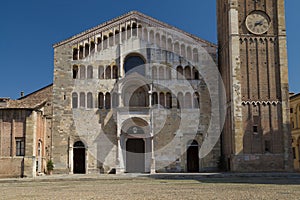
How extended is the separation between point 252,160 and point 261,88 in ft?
17.7

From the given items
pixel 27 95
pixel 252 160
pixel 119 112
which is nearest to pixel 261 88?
pixel 252 160

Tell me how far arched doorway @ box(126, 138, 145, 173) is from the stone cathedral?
0.26 feet

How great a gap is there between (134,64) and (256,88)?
9.64m

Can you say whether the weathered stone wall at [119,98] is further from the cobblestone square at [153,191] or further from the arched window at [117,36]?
the cobblestone square at [153,191]

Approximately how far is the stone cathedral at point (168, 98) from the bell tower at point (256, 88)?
0.07 meters

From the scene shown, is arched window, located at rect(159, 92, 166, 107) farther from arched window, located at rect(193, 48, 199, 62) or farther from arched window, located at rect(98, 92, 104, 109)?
arched window, located at rect(98, 92, 104, 109)

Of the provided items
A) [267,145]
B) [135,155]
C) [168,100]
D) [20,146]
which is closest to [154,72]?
[168,100]

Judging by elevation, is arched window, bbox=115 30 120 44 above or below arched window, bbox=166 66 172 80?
above

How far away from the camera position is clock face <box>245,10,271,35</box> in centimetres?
2947

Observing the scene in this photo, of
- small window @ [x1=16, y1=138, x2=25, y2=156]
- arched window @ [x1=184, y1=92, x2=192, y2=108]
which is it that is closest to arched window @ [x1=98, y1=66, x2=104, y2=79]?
arched window @ [x1=184, y1=92, x2=192, y2=108]

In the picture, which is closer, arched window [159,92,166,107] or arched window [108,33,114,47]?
arched window [159,92,166,107]

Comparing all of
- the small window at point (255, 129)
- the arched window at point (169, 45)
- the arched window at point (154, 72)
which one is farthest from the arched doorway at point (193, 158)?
the arched window at point (169, 45)

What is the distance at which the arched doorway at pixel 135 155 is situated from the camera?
30234 mm

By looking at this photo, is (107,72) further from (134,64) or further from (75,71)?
(75,71)
